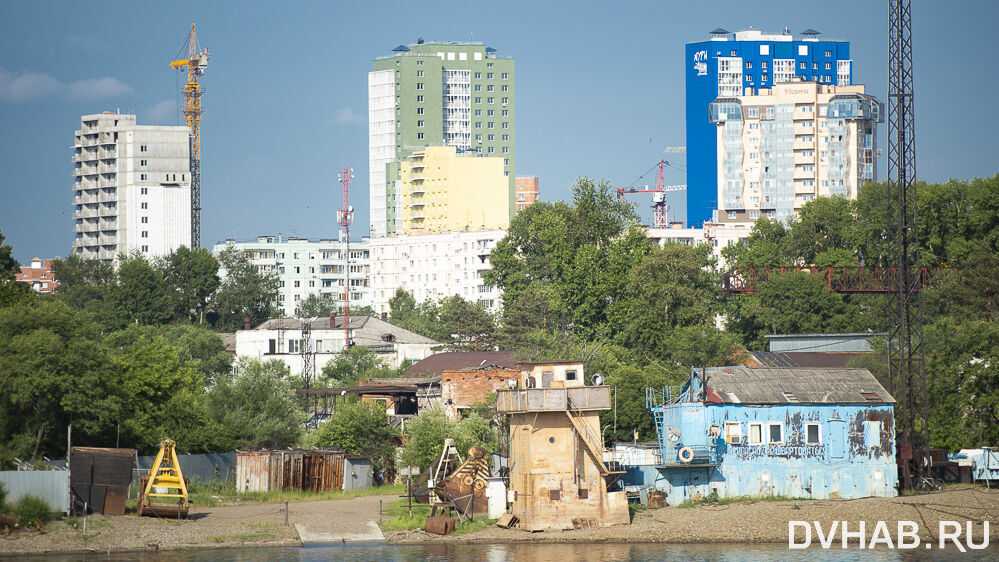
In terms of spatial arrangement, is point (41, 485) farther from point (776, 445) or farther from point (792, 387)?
point (792, 387)

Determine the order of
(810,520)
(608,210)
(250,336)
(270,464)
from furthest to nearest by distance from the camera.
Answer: (250,336)
(608,210)
(270,464)
(810,520)

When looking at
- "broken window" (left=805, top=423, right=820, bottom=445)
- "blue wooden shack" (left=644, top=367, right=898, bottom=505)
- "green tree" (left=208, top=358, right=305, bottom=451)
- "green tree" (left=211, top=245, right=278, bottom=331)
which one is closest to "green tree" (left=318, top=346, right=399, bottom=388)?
"green tree" (left=208, top=358, right=305, bottom=451)

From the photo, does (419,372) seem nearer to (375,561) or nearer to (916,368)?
(916,368)

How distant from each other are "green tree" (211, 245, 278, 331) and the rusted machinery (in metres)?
95.6

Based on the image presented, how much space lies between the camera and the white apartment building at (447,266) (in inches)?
7224

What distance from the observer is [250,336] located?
115 metres

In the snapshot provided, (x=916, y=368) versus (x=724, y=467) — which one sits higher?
(x=916, y=368)

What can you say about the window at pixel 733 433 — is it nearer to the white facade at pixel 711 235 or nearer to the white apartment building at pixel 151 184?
the white facade at pixel 711 235

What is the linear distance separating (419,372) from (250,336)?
105 feet

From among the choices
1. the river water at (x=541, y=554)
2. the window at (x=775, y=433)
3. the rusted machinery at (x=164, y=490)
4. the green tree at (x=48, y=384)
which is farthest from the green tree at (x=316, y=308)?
the river water at (x=541, y=554)

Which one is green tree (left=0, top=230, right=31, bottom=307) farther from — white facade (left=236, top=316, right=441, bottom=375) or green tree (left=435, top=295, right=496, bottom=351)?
green tree (left=435, top=295, right=496, bottom=351)

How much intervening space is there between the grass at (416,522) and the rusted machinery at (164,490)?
24.5 ft

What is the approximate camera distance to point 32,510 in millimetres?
43844

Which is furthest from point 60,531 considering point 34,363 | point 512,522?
point 512,522
